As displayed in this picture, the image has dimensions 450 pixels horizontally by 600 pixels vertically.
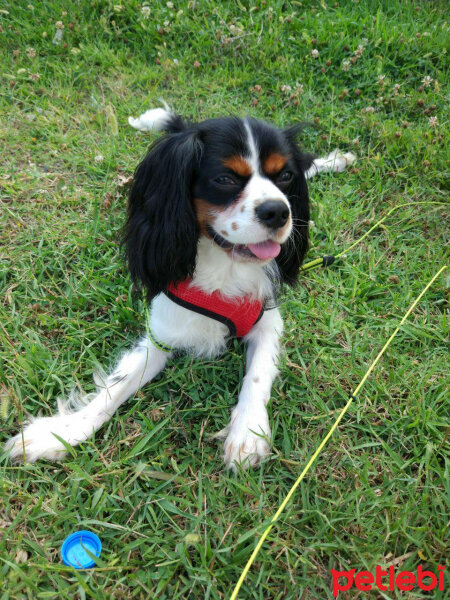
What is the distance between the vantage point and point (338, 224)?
2721 millimetres

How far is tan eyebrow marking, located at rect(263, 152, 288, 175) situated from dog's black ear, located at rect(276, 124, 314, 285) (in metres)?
0.20

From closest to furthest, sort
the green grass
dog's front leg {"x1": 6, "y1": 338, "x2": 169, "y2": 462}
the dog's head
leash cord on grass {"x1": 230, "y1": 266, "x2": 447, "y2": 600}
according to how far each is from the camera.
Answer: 1. leash cord on grass {"x1": 230, "y1": 266, "x2": 447, "y2": 600}
2. the green grass
3. the dog's head
4. dog's front leg {"x1": 6, "y1": 338, "x2": 169, "y2": 462}

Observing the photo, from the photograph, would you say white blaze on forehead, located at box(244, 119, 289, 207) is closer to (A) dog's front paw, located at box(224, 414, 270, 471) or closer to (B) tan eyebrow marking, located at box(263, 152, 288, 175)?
(B) tan eyebrow marking, located at box(263, 152, 288, 175)

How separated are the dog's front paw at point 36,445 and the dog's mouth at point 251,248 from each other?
3.12ft

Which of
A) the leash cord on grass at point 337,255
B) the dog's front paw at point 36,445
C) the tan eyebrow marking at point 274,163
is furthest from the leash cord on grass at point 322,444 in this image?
the tan eyebrow marking at point 274,163

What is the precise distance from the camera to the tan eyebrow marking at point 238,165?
1693mm

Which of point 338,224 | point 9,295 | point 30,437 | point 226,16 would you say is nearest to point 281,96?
point 226,16

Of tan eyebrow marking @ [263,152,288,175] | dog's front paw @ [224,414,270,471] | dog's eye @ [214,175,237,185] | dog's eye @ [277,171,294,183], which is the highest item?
tan eyebrow marking @ [263,152,288,175]

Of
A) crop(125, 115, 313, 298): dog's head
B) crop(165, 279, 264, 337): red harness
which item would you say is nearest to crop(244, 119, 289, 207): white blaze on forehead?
crop(125, 115, 313, 298): dog's head

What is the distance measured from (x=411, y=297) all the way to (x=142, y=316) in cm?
132

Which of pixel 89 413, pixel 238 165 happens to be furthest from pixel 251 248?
pixel 89 413

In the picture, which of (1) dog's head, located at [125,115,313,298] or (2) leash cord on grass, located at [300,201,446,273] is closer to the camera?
(1) dog's head, located at [125,115,313,298]

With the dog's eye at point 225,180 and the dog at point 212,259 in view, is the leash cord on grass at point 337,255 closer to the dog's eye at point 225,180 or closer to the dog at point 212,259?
the dog at point 212,259

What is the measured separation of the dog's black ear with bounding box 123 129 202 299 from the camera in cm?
173
